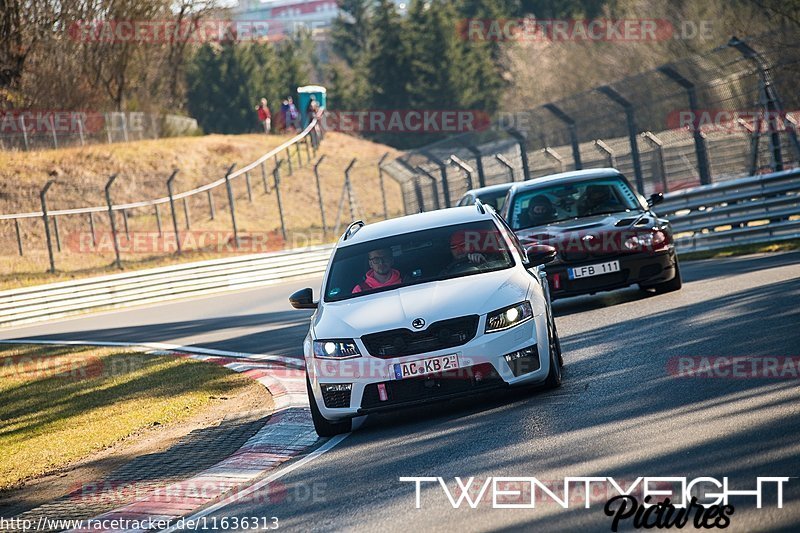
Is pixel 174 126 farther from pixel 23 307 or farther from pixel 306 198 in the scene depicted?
pixel 23 307

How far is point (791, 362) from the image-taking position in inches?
350

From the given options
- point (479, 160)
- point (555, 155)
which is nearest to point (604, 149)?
point (555, 155)

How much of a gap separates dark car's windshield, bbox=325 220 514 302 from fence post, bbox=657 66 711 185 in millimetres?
12068

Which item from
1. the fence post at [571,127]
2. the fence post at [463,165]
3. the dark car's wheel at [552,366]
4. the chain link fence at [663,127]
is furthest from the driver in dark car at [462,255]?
the fence post at [463,165]

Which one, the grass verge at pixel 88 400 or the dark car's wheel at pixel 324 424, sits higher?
the dark car's wheel at pixel 324 424

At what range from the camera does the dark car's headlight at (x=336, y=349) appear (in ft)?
29.2

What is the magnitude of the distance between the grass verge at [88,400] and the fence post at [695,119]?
10.2 m

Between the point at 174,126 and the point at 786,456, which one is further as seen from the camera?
the point at 174,126

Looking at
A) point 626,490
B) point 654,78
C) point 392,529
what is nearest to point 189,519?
point 392,529

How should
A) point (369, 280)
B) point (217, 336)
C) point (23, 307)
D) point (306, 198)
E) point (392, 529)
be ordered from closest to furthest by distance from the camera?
point (392, 529) < point (369, 280) < point (217, 336) < point (23, 307) < point (306, 198)

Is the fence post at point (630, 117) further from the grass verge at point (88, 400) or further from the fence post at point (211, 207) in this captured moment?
the fence post at point (211, 207)

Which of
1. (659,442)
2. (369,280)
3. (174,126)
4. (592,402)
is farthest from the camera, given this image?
(174,126)

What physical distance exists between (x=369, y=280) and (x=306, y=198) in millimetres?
40521

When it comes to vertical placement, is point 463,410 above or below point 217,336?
above
